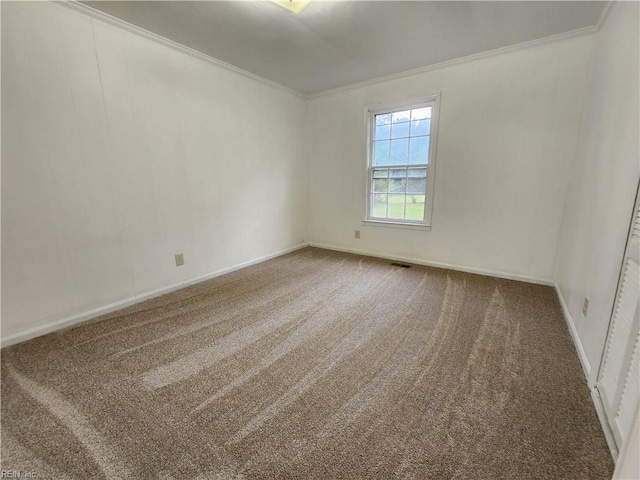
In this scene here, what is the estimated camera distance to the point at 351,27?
7.40 feet

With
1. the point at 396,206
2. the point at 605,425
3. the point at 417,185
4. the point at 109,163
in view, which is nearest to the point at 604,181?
the point at 605,425

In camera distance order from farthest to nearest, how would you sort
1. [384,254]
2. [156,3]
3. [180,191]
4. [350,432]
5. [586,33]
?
[384,254] < [180,191] < [586,33] < [156,3] < [350,432]

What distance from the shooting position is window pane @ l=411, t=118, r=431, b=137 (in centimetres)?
322

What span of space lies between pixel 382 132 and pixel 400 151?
377mm

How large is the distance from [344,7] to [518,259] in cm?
293

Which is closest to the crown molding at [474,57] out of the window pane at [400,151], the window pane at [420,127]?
the window pane at [420,127]

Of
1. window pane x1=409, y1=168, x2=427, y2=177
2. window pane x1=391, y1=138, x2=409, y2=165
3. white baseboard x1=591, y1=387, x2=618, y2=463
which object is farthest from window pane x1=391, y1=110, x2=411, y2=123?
white baseboard x1=591, y1=387, x2=618, y2=463

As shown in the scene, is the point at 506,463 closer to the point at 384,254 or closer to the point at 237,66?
the point at 384,254

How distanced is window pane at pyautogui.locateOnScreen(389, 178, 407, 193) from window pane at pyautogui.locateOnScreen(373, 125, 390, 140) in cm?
58

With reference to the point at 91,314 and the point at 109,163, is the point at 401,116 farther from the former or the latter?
the point at 91,314

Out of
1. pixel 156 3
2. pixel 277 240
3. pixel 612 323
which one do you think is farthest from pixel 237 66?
pixel 612 323

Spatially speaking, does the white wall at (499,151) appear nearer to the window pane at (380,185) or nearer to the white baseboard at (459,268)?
the white baseboard at (459,268)

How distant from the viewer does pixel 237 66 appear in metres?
3.01

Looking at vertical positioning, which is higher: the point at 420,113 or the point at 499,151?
the point at 420,113
